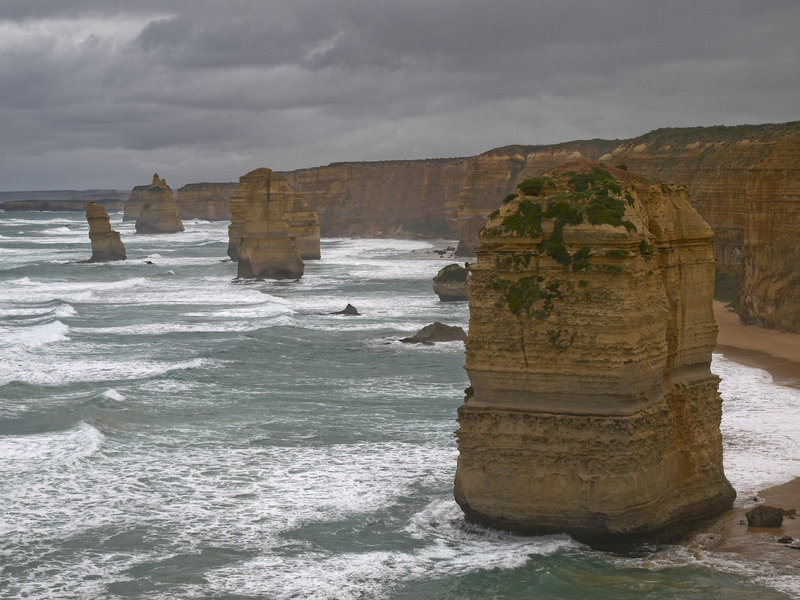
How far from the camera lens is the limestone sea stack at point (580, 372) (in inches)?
575

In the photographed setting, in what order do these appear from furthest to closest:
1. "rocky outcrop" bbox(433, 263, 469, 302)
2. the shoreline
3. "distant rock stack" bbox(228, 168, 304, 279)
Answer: "distant rock stack" bbox(228, 168, 304, 279), "rocky outcrop" bbox(433, 263, 469, 302), the shoreline

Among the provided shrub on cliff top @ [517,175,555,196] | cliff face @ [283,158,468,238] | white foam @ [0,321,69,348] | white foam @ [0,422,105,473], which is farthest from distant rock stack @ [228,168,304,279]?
cliff face @ [283,158,468,238]

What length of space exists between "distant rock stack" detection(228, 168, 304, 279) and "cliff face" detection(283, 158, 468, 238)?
2394 inches

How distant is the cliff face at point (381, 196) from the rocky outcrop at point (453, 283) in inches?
2944

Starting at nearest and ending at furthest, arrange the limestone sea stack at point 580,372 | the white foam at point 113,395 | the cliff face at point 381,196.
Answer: the limestone sea stack at point 580,372 < the white foam at point 113,395 < the cliff face at point 381,196

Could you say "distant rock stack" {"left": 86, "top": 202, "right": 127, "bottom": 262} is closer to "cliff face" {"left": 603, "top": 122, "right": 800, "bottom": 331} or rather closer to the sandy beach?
"cliff face" {"left": 603, "top": 122, "right": 800, "bottom": 331}

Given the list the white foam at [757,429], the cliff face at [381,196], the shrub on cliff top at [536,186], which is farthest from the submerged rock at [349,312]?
the cliff face at [381,196]

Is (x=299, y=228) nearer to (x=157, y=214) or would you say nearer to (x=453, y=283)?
(x=453, y=283)

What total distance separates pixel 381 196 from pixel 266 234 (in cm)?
6875

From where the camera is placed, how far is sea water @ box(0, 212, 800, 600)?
14.3m

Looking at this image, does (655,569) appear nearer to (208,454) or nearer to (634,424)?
(634,424)

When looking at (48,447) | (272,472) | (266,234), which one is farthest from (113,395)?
(266,234)

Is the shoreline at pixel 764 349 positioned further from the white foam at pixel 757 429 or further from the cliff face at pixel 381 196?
the cliff face at pixel 381 196

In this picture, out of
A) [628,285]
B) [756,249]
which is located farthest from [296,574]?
[756,249]
